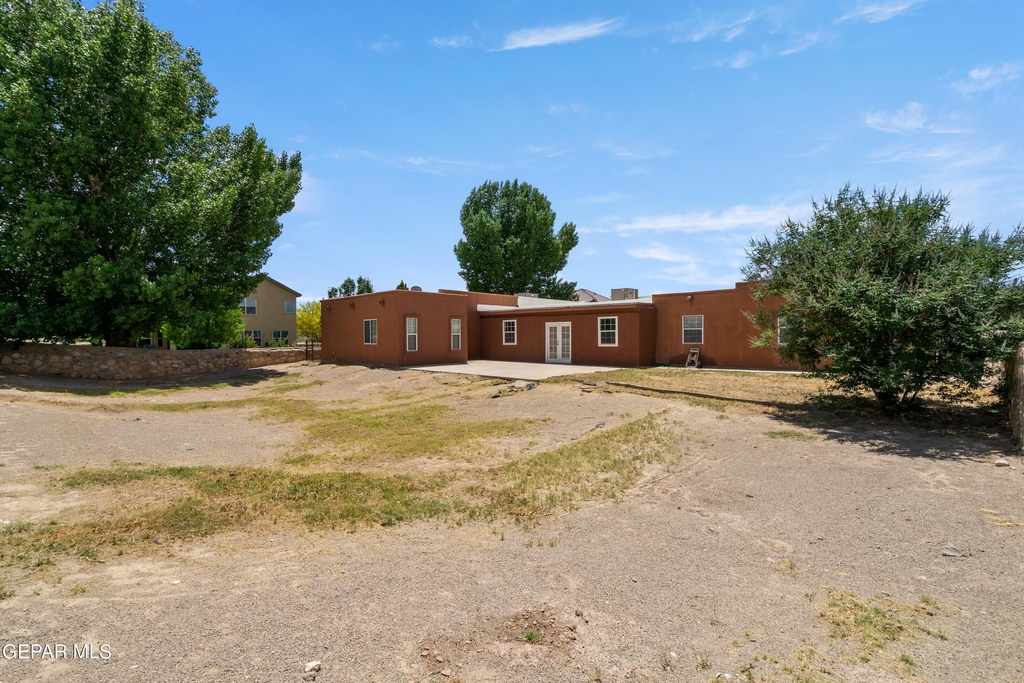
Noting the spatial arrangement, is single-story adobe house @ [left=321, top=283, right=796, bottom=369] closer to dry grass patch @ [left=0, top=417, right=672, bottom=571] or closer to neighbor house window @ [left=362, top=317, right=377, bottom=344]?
neighbor house window @ [left=362, top=317, right=377, bottom=344]

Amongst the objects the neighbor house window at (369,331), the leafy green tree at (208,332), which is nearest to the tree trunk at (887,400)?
the neighbor house window at (369,331)

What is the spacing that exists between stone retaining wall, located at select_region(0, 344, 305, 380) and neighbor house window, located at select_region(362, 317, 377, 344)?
20.4 feet

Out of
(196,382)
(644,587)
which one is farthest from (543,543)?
(196,382)

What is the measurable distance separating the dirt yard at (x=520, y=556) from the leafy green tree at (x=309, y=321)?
3270cm

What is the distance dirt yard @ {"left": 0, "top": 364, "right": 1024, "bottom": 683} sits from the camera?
3.07 metres

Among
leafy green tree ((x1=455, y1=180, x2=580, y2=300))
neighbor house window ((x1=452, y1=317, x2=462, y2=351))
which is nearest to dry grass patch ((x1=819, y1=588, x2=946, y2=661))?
neighbor house window ((x1=452, y1=317, x2=462, y2=351))

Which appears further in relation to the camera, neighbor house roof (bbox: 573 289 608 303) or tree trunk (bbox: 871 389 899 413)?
neighbor house roof (bbox: 573 289 608 303)

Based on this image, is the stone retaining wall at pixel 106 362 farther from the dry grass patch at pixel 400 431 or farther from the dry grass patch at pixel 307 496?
the dry grass patch at pixel 307 496

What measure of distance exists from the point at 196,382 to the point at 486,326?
12648 millimetres

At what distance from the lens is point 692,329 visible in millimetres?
21016

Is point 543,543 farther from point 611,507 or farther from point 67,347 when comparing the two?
point 67,347

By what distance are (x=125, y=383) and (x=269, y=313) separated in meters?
25.5

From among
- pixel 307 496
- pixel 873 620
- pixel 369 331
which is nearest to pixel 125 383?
pixel 369 331

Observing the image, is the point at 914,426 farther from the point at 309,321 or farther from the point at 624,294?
the point at 309,321
